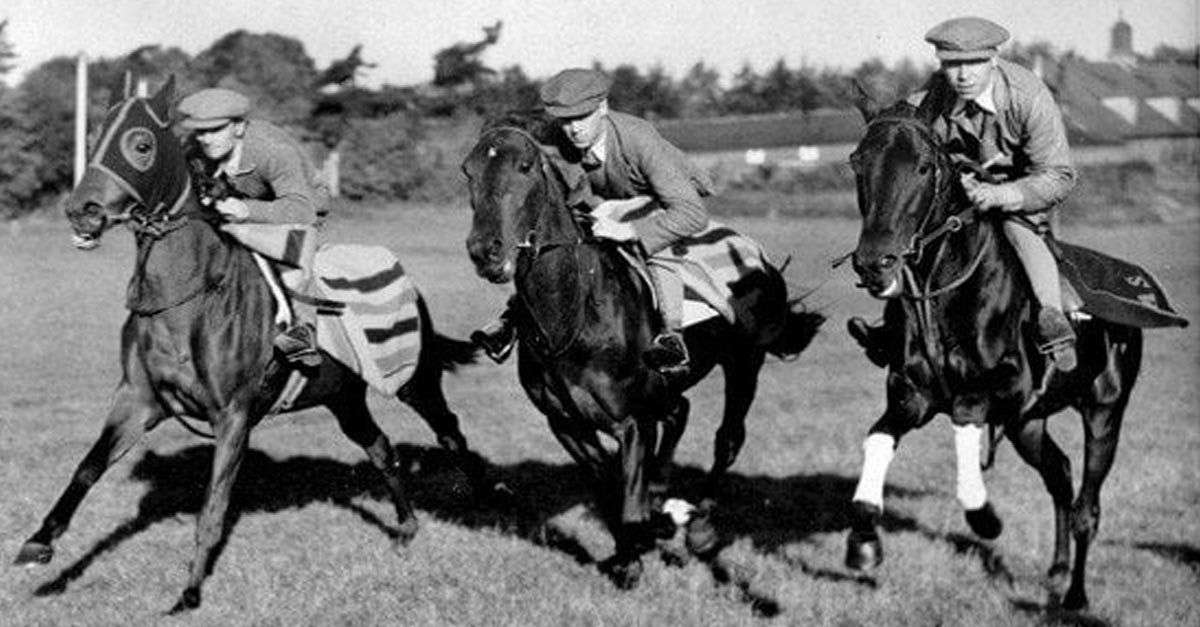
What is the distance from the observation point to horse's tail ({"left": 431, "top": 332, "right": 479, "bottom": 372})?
9.78 m

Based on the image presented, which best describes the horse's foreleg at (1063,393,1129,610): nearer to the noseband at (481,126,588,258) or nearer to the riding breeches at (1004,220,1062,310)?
the riding breeches at (1004,220,1062,310)

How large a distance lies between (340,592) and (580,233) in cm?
228

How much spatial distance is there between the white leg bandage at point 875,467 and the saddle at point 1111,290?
1.33 m

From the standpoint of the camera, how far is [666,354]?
24.6 ft

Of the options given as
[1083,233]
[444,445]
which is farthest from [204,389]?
[1083,233]

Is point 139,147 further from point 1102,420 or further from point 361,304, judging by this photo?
point 1102,420

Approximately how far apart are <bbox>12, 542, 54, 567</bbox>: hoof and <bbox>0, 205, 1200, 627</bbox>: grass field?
319 mm

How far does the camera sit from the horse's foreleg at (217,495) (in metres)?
7.12

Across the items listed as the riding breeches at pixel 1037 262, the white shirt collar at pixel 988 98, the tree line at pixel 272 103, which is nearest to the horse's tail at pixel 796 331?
the riding breeches at pixel 1037 262

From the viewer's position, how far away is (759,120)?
283ft

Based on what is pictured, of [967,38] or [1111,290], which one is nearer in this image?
[967,38]

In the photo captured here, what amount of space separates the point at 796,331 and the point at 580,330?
9.61 feet

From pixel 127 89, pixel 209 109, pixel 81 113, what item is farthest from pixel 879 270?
pixel 81 113

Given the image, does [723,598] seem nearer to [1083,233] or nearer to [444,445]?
[444,445]
